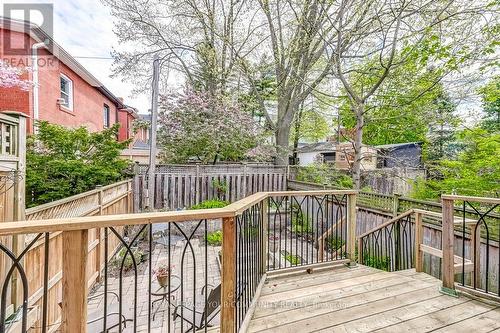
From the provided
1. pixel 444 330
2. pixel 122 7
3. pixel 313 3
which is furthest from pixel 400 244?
pixel 122 7

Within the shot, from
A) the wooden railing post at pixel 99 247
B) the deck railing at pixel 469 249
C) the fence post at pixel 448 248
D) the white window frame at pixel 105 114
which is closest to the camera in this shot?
the deck railing at pixel 469 249

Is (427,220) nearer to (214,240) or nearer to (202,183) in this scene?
(214,240)

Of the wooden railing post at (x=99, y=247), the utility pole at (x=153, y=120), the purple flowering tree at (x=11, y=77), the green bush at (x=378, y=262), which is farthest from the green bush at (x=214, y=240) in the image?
the purple flowering tree at (x=11, y=77)

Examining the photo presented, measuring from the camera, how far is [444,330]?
196 centimetres

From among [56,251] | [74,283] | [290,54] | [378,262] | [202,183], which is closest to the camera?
[74,283]

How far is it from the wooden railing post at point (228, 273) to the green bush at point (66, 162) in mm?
5294

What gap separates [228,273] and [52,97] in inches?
352

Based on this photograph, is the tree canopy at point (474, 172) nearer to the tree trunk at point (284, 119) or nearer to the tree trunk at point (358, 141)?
the tree trunk at point (358, 141)

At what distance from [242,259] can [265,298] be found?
83 cm

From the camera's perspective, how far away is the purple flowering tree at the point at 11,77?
6.08 m

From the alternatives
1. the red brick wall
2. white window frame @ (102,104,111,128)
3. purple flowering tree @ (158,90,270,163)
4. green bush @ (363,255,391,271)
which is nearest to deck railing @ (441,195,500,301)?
green bush @ (363,255,391,271)

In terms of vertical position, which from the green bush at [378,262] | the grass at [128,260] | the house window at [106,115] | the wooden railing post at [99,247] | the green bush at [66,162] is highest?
the house window at [106,115]

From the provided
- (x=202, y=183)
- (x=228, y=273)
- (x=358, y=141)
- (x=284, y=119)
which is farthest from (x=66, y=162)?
(x=284, y=119)

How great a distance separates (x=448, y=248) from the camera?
259cm
